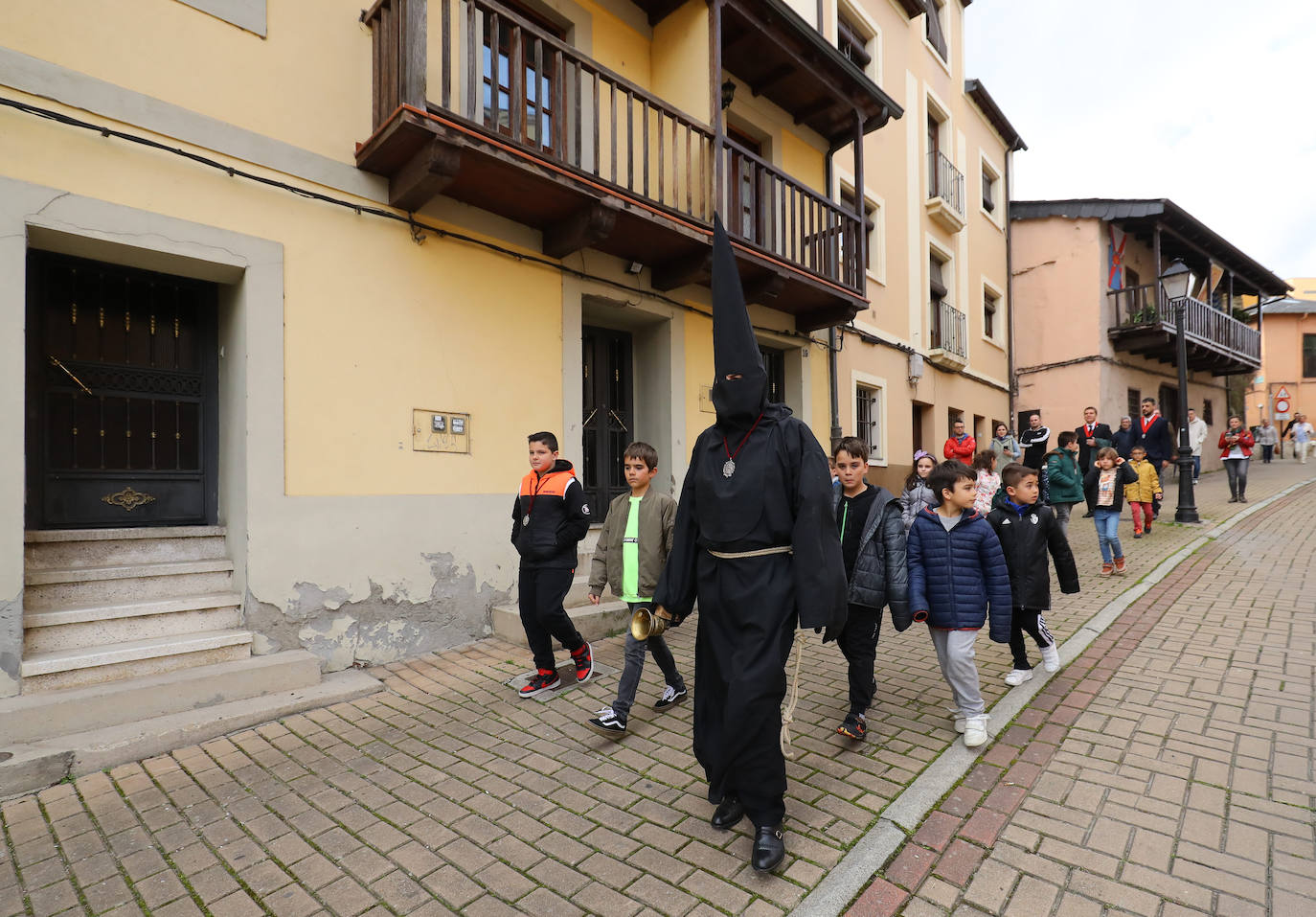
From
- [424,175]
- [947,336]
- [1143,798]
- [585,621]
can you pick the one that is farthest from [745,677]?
[947,336]

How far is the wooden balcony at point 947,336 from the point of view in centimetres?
1400

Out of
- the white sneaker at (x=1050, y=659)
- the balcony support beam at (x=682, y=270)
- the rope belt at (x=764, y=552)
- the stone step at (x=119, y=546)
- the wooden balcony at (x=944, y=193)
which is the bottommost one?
the white sneaker at (x=1050, y=659)

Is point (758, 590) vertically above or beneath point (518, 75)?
beneath

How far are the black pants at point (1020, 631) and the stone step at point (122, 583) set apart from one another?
5.68 meters

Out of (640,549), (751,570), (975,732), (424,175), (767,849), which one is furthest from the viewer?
(424,175)

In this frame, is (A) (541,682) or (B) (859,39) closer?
(A) (541,682)

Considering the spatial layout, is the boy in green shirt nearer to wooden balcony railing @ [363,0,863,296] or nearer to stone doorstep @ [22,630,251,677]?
stone doorstep @ [22,630,251,677]

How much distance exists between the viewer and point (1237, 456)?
12820 mm

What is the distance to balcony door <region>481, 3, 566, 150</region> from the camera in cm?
560

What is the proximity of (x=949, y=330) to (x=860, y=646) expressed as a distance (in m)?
13.0

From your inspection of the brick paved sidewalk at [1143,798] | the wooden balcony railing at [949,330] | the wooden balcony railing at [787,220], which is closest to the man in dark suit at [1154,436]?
the wooden balcony railing at [949,330]

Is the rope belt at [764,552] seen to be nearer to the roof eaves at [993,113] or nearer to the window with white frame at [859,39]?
the window with white frame at [859,39]

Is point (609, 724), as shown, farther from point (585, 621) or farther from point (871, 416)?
point (871, 416)

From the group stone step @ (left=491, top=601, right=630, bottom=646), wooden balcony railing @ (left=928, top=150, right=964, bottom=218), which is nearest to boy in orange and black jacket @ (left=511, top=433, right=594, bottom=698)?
stone step @ (left=491, top=601, right=630, bottom=646)
